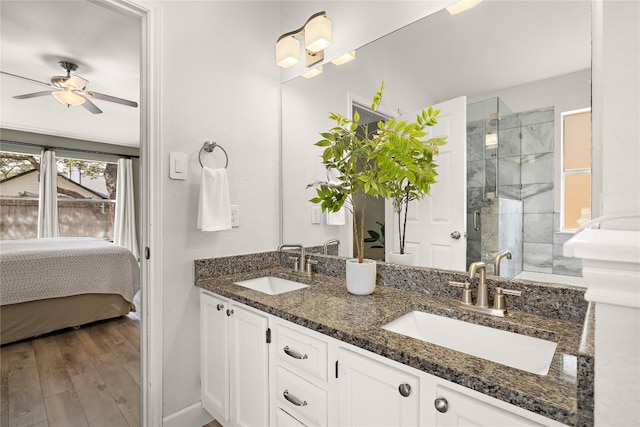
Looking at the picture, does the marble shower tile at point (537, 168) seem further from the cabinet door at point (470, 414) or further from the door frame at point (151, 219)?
the door frame at point (151, 219)

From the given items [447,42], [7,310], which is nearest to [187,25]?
[447,42]

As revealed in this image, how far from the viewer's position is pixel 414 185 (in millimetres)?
1435

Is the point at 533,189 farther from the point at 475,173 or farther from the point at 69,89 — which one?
the point at 69,89

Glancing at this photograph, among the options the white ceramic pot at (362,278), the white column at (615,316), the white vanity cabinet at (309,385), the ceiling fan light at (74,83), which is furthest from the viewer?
the ceiling fan light at (74,83)

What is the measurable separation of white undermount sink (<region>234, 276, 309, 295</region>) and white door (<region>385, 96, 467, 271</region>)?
0.69m

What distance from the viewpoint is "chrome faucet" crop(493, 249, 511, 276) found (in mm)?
1211

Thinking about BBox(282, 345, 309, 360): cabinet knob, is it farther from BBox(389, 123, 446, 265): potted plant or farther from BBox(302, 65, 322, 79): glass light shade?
BBox(302, 65, 322, 79): glass light shade

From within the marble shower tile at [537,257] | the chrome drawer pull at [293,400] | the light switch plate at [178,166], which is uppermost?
the light switch plate at [178,166]

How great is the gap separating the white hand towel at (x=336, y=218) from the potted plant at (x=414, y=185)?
39 centimetres

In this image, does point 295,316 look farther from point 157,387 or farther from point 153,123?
point 153,123

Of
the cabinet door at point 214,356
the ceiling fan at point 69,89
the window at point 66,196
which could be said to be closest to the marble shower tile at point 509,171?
the cabinet door at point 214,356

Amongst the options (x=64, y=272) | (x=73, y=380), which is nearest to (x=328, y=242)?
(x=73, y=380)

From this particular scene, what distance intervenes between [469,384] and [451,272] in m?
0.65

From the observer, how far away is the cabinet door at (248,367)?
1.30 metres
